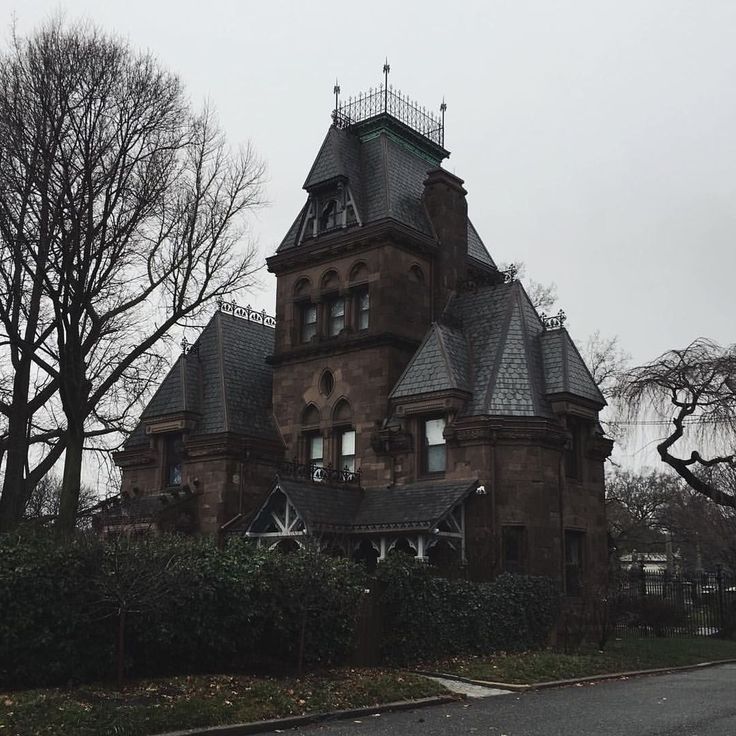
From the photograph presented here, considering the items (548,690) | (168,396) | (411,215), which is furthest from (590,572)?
(168,396)

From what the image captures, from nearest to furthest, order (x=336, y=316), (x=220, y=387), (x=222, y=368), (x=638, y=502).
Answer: (x=220, y=387), (x=336, y=316), (x=222, y=368), (x=638, y=502)

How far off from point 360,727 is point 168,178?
583 inches

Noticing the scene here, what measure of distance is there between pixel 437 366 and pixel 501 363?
1.99 meters

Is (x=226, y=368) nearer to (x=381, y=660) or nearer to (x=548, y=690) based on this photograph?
(x=381, y=660)

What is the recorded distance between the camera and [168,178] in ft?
76.5

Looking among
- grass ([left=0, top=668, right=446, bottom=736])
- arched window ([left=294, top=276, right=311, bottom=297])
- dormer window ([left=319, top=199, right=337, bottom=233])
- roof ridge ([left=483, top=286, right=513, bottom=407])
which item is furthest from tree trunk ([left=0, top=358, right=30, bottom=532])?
dormer window ([left=319, top=199, right=337, bottom=233])

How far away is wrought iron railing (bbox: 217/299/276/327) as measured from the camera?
35531 millimetres

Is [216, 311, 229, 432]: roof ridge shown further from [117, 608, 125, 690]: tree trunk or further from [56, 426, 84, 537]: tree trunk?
[117, 608, 125, 690]: tree trunk

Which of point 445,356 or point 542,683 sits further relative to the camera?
point 445,356

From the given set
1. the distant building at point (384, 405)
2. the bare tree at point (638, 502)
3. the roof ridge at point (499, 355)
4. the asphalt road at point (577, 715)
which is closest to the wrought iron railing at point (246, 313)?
the distant building at point (384, 405)

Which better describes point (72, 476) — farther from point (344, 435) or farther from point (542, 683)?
point (344, 435)

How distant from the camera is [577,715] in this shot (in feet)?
47.7

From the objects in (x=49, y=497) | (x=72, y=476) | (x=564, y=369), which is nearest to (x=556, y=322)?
(x=564, y=369)

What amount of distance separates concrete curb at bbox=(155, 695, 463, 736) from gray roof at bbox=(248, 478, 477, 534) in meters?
9.11
